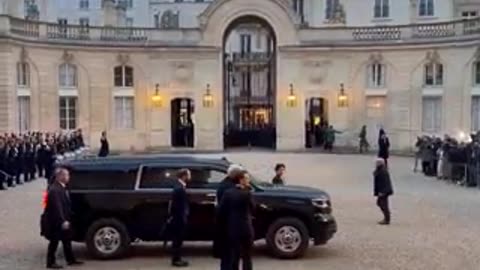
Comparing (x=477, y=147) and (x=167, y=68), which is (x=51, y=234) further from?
(x=167, y=68)

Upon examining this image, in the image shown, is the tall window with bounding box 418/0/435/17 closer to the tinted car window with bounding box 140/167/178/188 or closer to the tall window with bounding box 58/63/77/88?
the tall window with bounding box 58/63/77/88

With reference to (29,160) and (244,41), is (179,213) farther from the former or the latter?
(244,41)

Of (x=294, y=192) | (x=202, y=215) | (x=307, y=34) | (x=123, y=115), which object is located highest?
(x=307, y=34)

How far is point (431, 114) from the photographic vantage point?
136 ft

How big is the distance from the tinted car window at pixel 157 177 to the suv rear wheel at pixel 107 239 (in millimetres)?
906

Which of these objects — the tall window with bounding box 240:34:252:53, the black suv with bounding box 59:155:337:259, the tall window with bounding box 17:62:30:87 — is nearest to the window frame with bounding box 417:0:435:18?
the tall window with bounding box 17:62:30:87

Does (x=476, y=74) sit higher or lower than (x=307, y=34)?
lower

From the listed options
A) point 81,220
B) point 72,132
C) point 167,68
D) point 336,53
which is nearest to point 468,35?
point 336,53

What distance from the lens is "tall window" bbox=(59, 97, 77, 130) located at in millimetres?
41531

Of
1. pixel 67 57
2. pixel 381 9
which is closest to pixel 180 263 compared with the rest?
pixel 67 57

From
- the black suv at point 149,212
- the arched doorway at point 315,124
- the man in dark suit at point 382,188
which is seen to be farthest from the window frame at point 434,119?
the black suv at point 149,212

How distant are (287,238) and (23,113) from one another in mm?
27181

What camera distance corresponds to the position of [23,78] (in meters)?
38.8

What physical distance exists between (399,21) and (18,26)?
85.0ft
